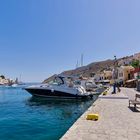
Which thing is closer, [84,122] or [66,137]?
[66,137]

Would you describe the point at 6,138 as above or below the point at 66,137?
below

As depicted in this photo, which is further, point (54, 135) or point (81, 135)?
point (54, 135)

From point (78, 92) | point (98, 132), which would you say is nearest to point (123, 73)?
point (78, 92)

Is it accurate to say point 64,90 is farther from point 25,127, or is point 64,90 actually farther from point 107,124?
point 107,124

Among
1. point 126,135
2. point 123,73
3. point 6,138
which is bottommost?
point 6,138

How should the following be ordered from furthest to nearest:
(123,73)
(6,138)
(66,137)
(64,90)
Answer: (123,73), (64,90), (6,138), (66,137)

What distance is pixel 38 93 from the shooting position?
130 ft

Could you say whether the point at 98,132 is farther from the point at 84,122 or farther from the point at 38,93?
the point at 38,93

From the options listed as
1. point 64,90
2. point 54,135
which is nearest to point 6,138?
point 54,135

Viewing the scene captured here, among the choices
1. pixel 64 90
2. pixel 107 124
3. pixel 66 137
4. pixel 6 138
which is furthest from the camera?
pixel 64 90

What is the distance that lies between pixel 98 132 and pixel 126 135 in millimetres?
1095

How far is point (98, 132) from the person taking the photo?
31.5 feet

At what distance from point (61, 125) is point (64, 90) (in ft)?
70.1

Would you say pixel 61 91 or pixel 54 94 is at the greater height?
pixel 61 91
